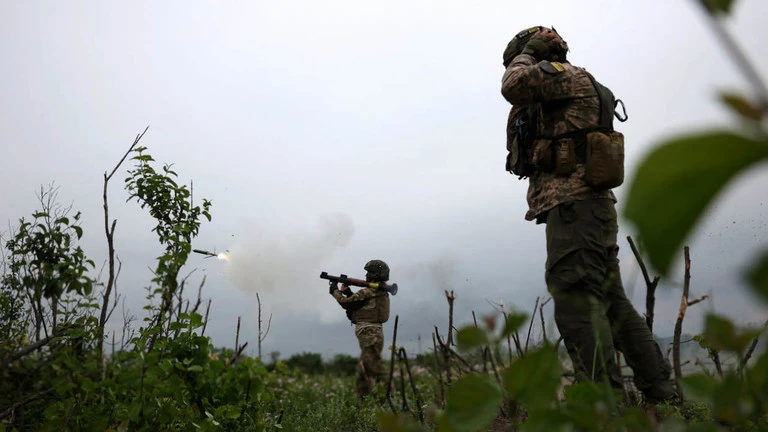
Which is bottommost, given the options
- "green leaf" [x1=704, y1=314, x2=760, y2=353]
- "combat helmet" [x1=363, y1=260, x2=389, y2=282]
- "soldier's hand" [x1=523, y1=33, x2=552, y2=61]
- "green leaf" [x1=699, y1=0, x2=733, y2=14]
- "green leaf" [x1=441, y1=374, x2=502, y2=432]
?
"green leaf" [x1=441, y1=374, x2=502, y2=432]

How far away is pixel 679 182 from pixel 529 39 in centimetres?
378

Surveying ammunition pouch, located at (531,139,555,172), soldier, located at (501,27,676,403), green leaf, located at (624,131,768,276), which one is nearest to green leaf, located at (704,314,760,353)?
green leaf, located at (624,131,768,276)

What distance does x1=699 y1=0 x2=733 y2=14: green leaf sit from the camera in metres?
0.29

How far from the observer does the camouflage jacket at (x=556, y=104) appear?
3168 millimetres

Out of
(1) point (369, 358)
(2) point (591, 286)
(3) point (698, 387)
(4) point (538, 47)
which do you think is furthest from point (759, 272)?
(1) point (369, 358)

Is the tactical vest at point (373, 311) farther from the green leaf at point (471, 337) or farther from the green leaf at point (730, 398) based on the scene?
the green leaf at point (730, 398)

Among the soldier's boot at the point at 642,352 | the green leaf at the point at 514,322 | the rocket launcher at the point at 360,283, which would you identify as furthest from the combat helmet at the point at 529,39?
the rocket launcher at the point at 360,283

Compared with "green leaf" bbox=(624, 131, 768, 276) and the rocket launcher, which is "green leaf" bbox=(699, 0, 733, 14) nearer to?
"green leaf" bbox=(624, 131, 768, 276)

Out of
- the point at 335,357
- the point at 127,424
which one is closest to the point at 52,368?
the point at 127,424

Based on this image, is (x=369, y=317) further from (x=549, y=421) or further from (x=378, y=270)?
(x=549, y=421)

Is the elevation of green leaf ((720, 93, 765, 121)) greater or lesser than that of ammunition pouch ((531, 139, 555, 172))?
lesser

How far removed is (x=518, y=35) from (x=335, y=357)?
1084cm

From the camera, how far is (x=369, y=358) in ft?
22.5

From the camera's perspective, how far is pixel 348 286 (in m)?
7.50
